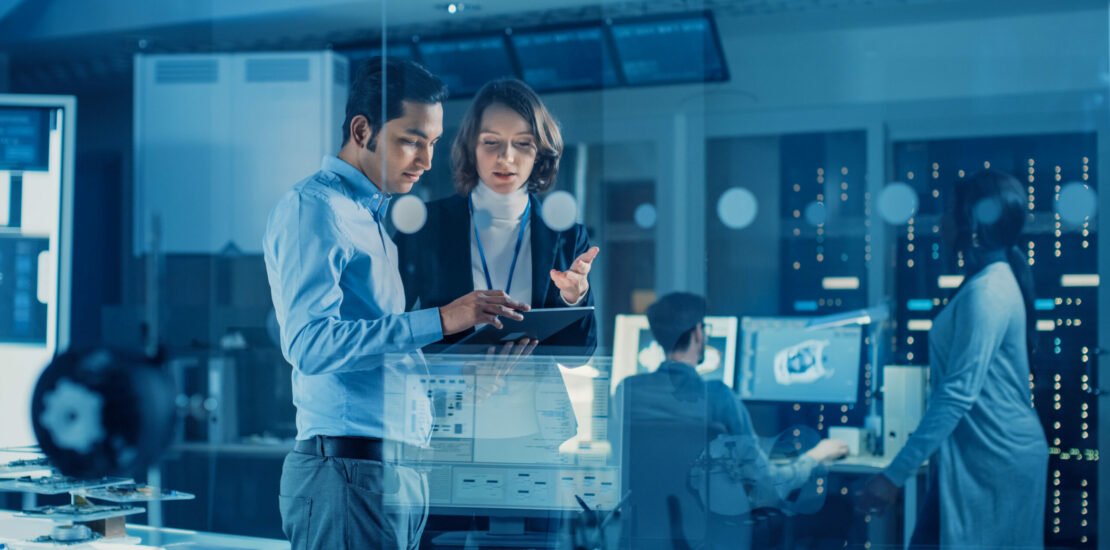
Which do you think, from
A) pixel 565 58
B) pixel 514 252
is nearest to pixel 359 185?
pixel 514 252

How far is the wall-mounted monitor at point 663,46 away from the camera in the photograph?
314 centimetres

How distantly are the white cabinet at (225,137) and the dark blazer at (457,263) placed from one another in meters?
0.61

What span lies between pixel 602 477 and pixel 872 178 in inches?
67.1

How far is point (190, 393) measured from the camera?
4.42m

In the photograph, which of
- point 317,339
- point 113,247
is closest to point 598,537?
point 317,339

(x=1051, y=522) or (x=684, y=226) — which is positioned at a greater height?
(x=684, y=226)

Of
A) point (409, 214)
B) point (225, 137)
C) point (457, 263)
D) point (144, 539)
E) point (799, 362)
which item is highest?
point (225, 137)

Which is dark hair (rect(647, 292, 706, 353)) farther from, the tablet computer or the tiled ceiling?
the tiled ceiling

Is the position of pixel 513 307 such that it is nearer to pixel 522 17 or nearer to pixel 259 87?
pixel 522 17

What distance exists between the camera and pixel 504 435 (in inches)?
99.4

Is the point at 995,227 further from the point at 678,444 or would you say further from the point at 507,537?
the point at 507,537

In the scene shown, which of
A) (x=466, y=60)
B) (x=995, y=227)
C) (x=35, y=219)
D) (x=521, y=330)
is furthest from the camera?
(x=35, y=219)

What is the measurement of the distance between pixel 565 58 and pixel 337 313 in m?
1.26

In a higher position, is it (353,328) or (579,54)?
(579,54)
